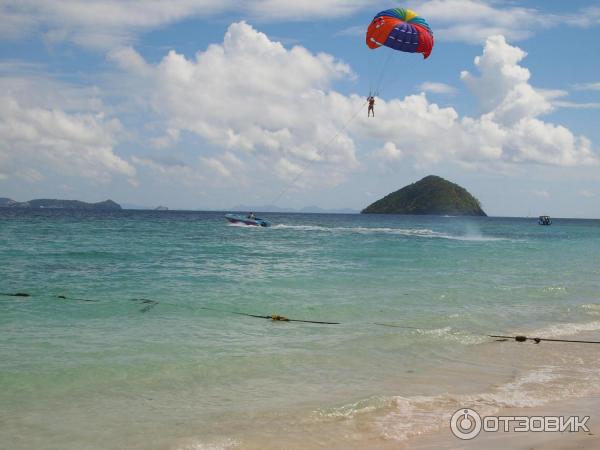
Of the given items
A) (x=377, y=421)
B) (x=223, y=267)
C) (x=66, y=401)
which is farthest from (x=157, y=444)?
(x=223, y=267)

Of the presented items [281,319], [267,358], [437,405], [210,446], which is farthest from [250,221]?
[210,446]

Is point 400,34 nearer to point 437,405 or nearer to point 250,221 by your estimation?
point 437,405

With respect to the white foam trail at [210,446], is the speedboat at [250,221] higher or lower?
higher

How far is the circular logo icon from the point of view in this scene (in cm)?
665

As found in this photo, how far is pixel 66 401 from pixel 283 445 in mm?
3812

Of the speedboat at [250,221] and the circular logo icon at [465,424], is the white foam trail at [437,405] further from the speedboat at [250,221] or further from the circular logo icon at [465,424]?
the speedboat at [250,221]

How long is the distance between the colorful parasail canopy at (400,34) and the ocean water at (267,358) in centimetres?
1159

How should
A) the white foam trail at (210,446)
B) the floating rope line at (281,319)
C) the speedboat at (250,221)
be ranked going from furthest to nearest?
the speedboat at (250,221) → the floating rope line at (281,319) → the white foam trail at (210,446)

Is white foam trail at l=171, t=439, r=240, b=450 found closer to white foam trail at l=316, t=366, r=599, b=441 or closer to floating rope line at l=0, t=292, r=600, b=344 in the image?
white foam trail at l=316, t=366, r=599, b=441

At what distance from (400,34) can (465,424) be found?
2161 cm

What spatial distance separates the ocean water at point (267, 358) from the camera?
282 inches

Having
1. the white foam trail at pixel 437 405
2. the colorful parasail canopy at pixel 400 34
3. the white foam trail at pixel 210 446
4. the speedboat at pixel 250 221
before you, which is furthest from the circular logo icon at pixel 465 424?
the speedboat at pixel 250 221

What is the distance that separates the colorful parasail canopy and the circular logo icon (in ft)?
69.1

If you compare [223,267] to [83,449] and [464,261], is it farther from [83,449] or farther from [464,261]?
[83,449]
